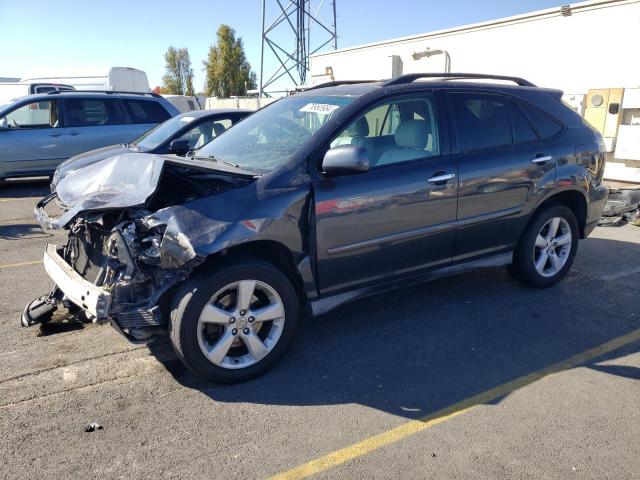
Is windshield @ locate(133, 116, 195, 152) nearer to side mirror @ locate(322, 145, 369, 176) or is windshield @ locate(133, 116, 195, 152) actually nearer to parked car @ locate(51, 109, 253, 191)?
parked car @ locate(51, 109, 253, 191)

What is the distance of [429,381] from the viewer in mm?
3492

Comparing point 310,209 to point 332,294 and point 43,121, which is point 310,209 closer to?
point 332,294

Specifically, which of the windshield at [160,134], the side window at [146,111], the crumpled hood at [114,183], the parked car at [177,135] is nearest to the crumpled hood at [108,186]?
the crumpled hood at [114,183]

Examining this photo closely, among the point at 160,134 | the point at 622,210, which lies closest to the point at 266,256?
the point at 160,134

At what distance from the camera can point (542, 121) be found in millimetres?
4914

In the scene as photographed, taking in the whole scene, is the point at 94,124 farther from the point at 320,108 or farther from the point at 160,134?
the point at 320,108

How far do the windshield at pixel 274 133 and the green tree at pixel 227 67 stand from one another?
47.5 m

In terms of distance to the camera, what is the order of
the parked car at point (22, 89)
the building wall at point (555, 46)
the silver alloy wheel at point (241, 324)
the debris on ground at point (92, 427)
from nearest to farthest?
the debris on ground at point (92, 427)
the silver alloy wheel at point (241, 324)
the building wall at point (555, 46)
the parked car at point (22, 89)

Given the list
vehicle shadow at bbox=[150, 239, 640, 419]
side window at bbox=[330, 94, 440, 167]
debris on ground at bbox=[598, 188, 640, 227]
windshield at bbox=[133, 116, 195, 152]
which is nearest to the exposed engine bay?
Answer: vehicle shadow at bbox=[150, 239, 640, 419]

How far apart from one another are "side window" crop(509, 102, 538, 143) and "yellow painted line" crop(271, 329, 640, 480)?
1.85 meters

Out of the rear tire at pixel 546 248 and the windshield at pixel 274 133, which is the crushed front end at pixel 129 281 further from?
the rear tire at pixel 546 248

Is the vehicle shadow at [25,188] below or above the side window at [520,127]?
below

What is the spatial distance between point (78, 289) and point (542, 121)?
13.4 ft

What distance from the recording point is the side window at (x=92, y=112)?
11016 mm
